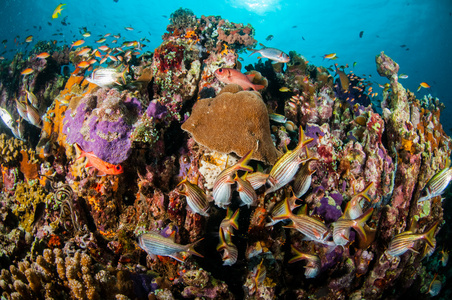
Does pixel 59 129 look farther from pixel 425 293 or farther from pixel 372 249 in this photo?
pixel 425 293

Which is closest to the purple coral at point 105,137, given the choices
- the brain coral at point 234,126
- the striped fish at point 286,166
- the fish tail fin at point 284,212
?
the brain coral at point 234,126

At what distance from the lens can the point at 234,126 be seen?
10.8 ft

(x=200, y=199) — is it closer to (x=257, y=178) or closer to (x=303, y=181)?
(x=257, y=178)

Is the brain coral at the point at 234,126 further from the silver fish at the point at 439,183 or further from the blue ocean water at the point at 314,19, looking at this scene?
the blue ocean water at the point at 314,19

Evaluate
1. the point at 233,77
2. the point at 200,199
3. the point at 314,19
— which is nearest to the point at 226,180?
the point at 200,199

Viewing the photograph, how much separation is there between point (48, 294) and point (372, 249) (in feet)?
16.1

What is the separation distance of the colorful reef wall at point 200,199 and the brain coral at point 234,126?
0.02m

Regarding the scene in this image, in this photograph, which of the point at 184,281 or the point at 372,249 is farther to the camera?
the point at 372,249

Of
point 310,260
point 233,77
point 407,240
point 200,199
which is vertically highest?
point 233,77

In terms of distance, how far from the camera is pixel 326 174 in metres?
3.79

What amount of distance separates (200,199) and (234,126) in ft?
4.67

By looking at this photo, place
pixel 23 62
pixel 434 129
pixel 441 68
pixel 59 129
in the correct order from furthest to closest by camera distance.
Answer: pixel 441 68 < pixel 23 62 < pixel 434 129 < pixel 59 129

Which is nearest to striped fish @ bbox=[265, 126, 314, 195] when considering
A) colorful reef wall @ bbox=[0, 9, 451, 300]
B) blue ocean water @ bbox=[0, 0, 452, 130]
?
colorful reef wall @ bbox=[0, 9, 451, 300]

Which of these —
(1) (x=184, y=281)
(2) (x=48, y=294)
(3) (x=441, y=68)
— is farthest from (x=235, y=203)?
(3) (x=441, y=68)
